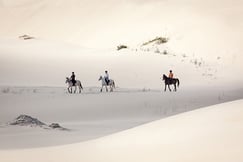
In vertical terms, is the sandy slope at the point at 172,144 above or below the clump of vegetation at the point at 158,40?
below

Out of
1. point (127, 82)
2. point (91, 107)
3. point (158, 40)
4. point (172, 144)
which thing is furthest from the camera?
point (158, 40)

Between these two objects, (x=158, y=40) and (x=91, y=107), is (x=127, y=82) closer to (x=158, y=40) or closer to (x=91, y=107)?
(x=91, y=107)

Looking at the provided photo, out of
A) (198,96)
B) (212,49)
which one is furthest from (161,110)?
(212,49)

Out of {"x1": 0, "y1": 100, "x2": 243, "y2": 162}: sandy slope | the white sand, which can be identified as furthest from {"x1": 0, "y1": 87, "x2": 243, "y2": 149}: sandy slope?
{"x1": 0, "y1": 100, "x2": 243, "y2": 162}: sandy slope

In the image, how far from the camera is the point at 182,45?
3897 cm

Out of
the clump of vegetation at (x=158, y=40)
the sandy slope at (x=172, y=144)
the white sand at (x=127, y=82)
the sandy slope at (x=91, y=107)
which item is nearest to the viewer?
the sandy slope at (x=172, y=144)

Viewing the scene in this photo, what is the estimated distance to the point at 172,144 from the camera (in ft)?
24.3

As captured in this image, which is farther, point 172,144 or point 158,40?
point 158,40

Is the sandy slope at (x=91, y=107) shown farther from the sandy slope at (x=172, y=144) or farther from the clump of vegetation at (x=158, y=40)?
the clump of vegetation at (x=158, y=40)

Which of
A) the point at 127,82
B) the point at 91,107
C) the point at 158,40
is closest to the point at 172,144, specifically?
the point at 91,107

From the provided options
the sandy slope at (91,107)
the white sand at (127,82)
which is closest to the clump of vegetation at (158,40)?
the white sand at (127,82)

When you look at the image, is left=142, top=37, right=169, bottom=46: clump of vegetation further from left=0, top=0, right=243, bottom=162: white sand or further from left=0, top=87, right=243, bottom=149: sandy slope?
left=0, top=87, right=243, bottom=149: sandy slope

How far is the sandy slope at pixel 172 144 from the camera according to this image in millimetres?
6730

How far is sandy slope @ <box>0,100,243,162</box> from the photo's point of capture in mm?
6730
